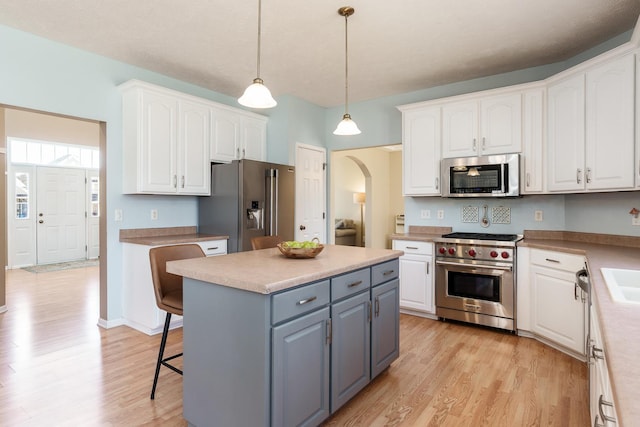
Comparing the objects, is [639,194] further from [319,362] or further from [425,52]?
[319,362]

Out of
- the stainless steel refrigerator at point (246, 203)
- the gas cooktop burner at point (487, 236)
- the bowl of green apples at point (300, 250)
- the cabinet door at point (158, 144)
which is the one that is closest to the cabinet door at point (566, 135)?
the gas cooktop burner at point (487, 236)

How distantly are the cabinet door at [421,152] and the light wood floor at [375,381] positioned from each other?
1497 mm

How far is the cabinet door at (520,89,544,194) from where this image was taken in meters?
3.31

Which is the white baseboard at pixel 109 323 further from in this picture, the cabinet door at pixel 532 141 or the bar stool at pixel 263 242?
Result: the cabinet door at pixel 532 141

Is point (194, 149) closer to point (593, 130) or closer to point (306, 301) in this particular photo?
point (306, 301)

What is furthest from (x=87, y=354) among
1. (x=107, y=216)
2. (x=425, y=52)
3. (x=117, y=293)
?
(x=425, y=52)

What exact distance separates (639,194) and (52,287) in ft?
22.9

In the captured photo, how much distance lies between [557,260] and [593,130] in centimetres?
108

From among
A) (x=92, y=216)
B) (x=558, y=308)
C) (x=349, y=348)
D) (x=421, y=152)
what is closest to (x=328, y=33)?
(x=421, y=152)

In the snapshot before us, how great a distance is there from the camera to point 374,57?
135 inches

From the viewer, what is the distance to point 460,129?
3760 mm

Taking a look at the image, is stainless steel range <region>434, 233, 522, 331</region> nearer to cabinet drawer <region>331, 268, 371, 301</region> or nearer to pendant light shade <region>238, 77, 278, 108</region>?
cabinet drawer <region>331, 268, 371, 301</region>

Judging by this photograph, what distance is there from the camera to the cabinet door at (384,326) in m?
2.27

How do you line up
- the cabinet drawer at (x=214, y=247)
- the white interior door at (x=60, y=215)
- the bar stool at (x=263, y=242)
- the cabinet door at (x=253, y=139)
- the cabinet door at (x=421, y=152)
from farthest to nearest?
the white interior door at (x=60, y=215), the cabinet door at (x=253, y=139), the cabinet door at (x=421, y=152), the cabinet drawer at (x=214, y=247), the bar stool at (x=263, y=242)
